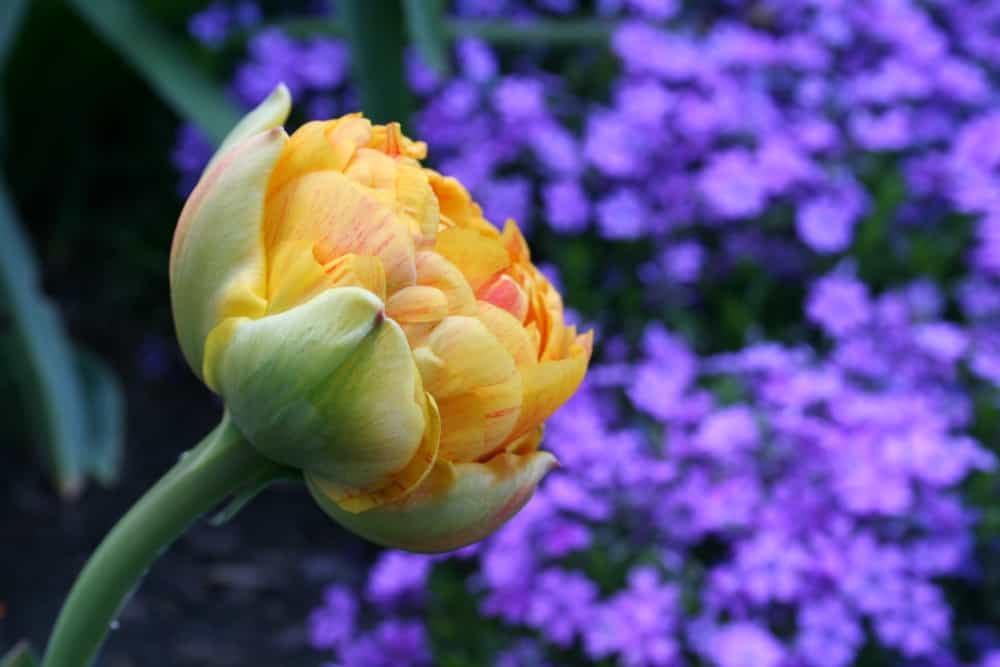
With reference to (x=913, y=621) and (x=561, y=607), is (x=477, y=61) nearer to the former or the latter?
(x=561, y=607)

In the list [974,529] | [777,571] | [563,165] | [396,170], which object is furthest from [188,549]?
[396,170]

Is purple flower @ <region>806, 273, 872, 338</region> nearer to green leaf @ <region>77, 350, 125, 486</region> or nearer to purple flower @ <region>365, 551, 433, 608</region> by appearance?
purple flower @ <region>365, 551, 433, 608</region>

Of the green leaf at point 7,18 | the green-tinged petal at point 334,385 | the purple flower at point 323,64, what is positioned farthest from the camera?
the purple flower at point 323,64

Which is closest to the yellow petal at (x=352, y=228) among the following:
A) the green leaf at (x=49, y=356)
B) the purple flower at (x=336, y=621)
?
the green leaf at (x=49, y=356)

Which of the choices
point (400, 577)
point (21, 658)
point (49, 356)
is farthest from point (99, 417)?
point (21, 658)

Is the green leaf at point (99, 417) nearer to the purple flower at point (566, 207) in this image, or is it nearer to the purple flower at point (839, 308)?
the purple flower at point (566, 207)

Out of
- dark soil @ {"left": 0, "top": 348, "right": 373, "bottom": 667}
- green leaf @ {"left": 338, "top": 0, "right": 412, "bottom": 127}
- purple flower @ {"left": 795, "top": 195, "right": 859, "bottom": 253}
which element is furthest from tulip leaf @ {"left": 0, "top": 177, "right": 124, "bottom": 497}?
purple flower @ {"left": 795, "top": 195, "right": 859, "bottom": 253}
